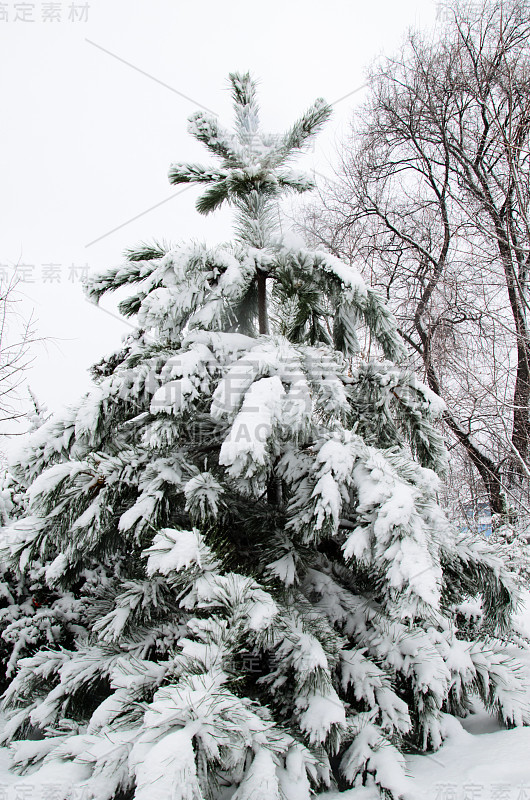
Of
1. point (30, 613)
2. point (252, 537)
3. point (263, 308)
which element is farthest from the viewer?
point (30, 613)

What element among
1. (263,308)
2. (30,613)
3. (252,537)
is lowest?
(30,613)

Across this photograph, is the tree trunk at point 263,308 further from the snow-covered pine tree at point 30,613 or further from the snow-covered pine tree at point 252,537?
the snow-covered pine tree at point 30,613

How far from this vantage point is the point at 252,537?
1.95 metres

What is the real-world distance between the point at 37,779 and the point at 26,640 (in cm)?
147

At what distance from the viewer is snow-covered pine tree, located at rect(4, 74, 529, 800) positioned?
1260 millimetres

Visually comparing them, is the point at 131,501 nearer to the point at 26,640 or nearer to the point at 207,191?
the point at 26,640

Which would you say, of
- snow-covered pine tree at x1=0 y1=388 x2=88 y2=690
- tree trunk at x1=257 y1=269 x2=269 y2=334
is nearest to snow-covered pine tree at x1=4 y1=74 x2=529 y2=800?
tree trunk at x1=257 y1=269 x2=269 y2=334

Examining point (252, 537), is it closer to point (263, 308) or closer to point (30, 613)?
point (263, 308)

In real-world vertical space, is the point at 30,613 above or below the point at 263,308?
below

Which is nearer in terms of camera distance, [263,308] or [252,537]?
[252,537]

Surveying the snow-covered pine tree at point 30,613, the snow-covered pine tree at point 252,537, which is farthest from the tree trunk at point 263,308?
the snow-covered pine tree at point 30,613

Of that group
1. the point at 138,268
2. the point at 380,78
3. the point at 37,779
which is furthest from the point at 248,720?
the point at 380,78

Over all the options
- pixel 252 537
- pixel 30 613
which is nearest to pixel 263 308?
pixel 252 537

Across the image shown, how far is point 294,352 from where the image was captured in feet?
5.41
